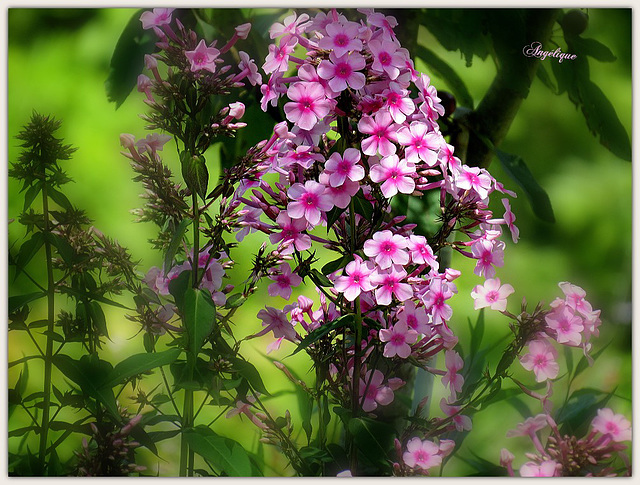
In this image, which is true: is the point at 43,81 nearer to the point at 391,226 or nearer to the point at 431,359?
the point at 391,226

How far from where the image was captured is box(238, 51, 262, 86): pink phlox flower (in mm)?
1241

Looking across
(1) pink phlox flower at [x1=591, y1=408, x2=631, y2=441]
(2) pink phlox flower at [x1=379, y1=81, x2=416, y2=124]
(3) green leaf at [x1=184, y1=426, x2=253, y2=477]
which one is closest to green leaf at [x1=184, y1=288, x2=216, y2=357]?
(3) green leaf at [x1=184, y1=426, x2=253, y2=477]

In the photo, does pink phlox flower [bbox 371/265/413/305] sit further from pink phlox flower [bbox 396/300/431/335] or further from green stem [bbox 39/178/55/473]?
green stem [bbox 39/178/55/473]

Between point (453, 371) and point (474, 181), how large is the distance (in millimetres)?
317

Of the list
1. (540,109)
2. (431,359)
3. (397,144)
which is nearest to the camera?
(397,144)

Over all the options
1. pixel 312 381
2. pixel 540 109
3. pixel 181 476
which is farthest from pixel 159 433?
pixel 540 109

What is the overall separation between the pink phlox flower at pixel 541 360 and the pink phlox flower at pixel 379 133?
1.37 feet

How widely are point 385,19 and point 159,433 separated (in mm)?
714

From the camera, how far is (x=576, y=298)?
1339 mm

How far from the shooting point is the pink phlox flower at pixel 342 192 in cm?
113

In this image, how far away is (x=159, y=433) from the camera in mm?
1266

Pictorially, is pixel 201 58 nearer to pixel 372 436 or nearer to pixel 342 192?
pixel 342 192

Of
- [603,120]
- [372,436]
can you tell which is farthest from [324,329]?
[603,120]

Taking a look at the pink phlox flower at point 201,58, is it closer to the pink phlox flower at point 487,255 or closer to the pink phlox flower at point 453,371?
the pink phlox flower at point 487,255
